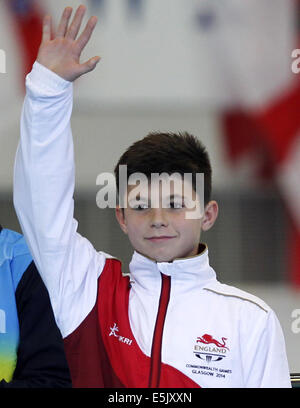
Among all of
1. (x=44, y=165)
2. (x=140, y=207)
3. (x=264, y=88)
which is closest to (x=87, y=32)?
(x=44, y=165)

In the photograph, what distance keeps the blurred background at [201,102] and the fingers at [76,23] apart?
2.05 feet

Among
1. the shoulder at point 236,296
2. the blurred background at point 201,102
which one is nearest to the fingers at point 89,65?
the shoulder at point 236,296

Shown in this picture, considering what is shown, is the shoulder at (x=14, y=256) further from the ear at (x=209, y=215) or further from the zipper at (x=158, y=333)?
the ear at (x=209, y=215)

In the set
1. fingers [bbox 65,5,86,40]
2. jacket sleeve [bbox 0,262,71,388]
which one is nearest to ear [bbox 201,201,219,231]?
jacket sleeve [bbox 0,262,71,388]

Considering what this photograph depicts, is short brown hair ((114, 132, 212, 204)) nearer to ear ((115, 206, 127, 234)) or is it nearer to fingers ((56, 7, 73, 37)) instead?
ear ((115, 206, 127, 234))

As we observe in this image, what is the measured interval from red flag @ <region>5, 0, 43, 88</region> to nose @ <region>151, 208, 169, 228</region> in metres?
0.75

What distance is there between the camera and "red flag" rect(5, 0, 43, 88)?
2.14 meters

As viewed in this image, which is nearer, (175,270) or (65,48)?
(65,48)

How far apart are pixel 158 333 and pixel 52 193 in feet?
1.19

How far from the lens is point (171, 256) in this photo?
1596 mm

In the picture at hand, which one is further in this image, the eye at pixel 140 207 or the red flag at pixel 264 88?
the red flag at pixel 264 88

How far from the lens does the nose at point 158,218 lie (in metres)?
1.57

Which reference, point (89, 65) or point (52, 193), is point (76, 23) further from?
point (52, 193)

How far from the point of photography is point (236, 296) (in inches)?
64.3
